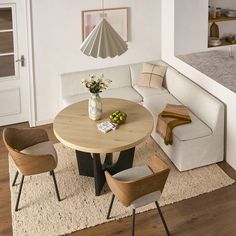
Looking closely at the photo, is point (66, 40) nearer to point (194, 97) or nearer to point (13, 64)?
point (13, 64)

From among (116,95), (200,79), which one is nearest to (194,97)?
(200,79)

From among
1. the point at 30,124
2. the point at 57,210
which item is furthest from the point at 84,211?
the point at 30,124

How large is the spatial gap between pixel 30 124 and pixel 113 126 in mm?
2120

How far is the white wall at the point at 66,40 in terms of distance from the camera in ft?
19.3

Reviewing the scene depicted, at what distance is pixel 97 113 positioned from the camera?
15.3 ft

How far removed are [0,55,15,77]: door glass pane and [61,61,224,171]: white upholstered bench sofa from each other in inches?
27.8

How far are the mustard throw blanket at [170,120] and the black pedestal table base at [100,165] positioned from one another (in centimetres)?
53

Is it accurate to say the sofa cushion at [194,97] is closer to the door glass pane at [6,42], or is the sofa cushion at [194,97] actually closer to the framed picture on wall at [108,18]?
the framed picture on wall at [108,18]

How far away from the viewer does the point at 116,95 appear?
6051mm

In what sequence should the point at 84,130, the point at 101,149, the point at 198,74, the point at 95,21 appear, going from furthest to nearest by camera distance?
the point at 95,21 → the point at 198,74 → the point at 84,130 → the point at 101,149

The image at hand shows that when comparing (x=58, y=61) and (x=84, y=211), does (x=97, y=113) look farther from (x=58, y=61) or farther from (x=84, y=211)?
(x=58, y=61)

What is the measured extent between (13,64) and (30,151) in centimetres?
185

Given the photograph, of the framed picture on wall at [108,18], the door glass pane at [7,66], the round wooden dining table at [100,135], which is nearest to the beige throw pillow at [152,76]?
the framed picture on wall at [108,18]

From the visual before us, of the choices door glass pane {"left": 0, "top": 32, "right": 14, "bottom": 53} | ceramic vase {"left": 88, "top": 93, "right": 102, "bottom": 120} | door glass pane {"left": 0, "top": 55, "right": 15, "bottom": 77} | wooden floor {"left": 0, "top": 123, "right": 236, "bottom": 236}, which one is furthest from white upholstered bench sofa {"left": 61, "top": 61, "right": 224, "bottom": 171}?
ceramic vase {"left": 88, "top": 93, "right": 102, "bottom": 120}
